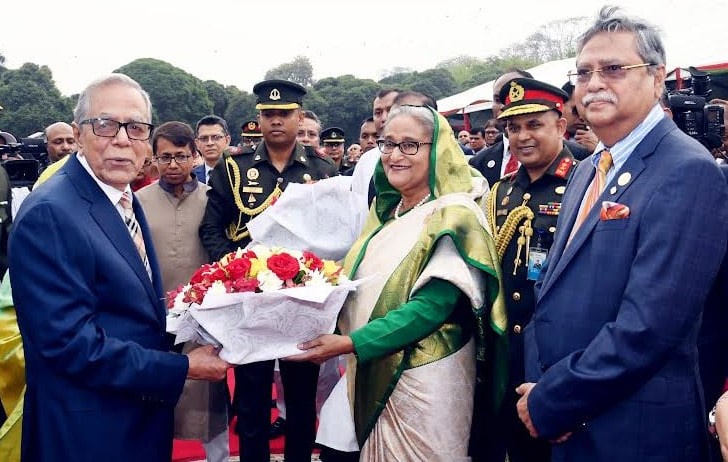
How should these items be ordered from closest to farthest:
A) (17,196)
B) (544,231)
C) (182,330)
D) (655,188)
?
(655,188) < (182,330) < (544,231) < (17,196)

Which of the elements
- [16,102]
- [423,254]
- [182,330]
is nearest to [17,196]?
[182,330]

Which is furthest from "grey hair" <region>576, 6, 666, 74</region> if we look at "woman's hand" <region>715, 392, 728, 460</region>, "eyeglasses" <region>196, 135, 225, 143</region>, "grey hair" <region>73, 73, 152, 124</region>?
"eyeglasses" <region>196, 135, 225, 143</region>

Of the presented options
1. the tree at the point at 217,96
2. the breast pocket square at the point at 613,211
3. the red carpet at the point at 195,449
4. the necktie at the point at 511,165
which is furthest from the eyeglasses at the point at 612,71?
the tree at the point at 217,96

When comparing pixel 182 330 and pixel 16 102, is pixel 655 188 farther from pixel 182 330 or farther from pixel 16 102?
pixel 16 102

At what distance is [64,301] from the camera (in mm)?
2180

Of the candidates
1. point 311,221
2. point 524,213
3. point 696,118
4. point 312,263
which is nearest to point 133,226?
point 312,263

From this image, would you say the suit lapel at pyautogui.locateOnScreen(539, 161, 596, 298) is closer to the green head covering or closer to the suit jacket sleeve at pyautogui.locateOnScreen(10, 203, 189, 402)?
the green head covering

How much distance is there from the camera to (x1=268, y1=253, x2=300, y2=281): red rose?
2.61 meters

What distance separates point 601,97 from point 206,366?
1.67 m

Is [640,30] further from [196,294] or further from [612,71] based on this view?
[196,294]

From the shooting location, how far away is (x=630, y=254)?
6.79ft

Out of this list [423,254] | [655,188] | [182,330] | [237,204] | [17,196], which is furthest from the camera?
[17,196]

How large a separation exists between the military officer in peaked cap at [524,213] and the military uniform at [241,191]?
4.71 feet

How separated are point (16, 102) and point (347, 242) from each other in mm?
35473
